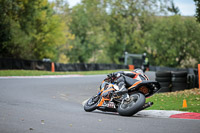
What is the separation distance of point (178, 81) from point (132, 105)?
9.69 metres

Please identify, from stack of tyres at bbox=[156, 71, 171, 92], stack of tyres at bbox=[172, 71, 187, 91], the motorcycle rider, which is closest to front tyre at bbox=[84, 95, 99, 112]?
the motorcycle rider

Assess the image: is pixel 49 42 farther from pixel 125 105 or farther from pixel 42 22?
pixel 125 105

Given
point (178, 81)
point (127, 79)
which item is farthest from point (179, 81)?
point (127, 79)

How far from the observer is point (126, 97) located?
31.2 feet

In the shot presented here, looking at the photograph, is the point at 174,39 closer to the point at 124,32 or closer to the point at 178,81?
the point at 124,32

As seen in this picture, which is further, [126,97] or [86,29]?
[86,29]

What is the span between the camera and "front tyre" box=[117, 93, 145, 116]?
8969 millimetres

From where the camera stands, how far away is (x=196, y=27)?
67.6 meters

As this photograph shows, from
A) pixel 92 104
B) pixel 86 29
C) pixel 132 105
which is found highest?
pixel 86 29

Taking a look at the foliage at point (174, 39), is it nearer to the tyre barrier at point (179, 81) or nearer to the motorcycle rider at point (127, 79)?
the tyre barrier at point (179, 81)

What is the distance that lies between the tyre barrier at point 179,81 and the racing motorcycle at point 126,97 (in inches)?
325

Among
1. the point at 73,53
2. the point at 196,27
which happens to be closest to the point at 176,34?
the point at 196,27

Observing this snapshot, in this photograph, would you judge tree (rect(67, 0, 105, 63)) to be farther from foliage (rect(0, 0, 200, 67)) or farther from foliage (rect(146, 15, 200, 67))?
foliage (rect(146, 15, 200, 67))

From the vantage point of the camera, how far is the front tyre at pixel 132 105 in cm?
897
